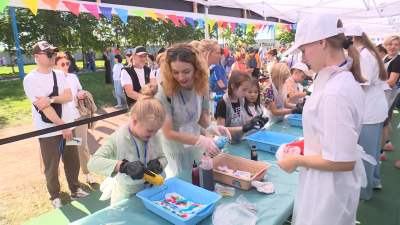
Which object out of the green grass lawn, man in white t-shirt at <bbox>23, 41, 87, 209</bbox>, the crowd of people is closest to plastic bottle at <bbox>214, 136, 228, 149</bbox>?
the crowd of people

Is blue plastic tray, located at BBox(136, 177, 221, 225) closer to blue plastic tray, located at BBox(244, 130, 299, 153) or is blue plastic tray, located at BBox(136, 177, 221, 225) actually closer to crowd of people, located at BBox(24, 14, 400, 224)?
crowd of people, located at BBox(24, 14, 400, 224)

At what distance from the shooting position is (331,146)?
108cm

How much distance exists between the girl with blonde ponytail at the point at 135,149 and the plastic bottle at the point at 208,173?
0.94 feet

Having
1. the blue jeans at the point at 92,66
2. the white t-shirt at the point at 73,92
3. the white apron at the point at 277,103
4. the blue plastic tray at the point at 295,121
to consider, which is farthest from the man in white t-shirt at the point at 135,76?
the blue jeans at the point at 92,66

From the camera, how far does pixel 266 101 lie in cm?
319

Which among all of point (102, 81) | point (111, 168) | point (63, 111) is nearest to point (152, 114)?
point (111, 168)

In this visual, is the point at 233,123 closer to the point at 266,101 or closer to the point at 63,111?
the point at 266,101

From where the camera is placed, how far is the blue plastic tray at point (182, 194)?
132 cm

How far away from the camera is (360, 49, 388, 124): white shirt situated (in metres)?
2.41

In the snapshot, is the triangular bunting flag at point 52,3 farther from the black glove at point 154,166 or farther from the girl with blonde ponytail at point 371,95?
the girl with blonde ponytail at point 371,95

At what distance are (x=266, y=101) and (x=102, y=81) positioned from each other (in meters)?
11.7

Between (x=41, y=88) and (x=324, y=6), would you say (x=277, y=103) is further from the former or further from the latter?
(x=324, y=6)

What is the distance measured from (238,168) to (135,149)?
0.81 meters

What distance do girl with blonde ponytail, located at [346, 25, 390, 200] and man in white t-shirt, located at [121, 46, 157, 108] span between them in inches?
102
